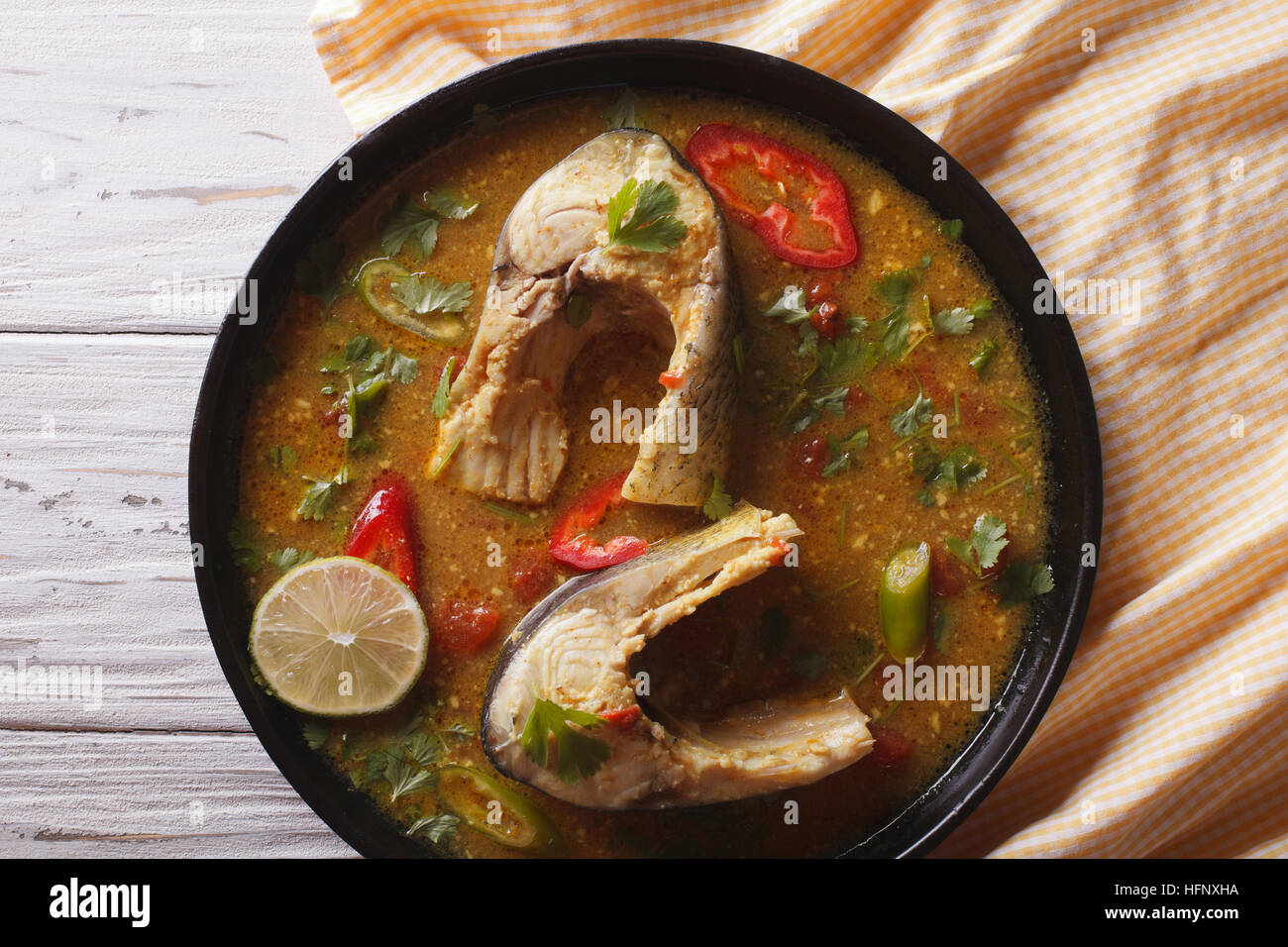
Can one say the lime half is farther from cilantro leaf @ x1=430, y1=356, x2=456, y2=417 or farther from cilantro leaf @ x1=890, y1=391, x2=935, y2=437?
cilantro leaf @ x1=890, y1=391, x2=935, y2=437

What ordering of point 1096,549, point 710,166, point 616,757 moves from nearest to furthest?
point 616,757 < point 1096,549 < point 710,166

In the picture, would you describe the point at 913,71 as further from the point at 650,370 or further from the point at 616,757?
the point at 616,757

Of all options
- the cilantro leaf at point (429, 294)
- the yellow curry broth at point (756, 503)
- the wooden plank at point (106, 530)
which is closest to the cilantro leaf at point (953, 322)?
the yellow curry broth at point (756, 503)

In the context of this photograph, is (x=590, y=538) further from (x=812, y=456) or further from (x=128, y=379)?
(x=128, y=379)

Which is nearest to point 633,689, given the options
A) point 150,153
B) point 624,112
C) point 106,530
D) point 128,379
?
point 624,112

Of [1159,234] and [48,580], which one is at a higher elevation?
[1159,234]
